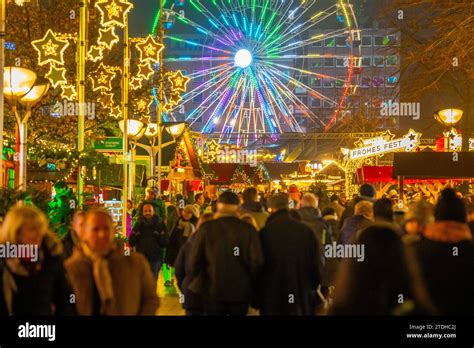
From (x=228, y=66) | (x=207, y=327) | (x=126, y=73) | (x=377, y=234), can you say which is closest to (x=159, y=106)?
(x=126, y=73)

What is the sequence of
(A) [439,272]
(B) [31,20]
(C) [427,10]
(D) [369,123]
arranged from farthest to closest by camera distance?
(D) [369,123]
(B) [31,20]
(C) [427,10]
(A) [439,272]

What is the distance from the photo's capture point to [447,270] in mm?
6363

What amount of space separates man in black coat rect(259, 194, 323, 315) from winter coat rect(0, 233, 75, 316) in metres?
2.66

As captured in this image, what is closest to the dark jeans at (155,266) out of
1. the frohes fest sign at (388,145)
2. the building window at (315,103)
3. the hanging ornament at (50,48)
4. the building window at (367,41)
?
the hanging ornament at (50,48)

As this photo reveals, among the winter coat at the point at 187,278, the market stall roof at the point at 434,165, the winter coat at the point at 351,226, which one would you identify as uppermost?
the market stall roof at the point at 434,165

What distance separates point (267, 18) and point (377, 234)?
1618 inches

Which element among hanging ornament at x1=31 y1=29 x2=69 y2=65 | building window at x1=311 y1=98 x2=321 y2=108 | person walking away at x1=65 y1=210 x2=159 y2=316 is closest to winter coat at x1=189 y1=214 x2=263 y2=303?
person walking away at x1=65 y1=210 x2=159 y2=316

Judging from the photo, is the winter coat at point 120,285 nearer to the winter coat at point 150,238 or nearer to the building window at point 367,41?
the winter coat at point 150,238

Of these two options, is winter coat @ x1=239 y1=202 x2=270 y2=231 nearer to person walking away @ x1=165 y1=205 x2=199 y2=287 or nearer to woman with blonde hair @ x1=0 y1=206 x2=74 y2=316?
person walking away @ x1=165 y1=205 x2=199 y2=287

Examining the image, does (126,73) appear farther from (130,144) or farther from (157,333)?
(157,333)

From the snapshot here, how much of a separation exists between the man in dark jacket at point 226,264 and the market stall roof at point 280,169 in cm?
5397

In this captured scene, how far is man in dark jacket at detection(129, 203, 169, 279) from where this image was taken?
557 inches

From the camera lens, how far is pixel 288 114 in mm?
48938

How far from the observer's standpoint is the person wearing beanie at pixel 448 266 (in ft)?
20.8
